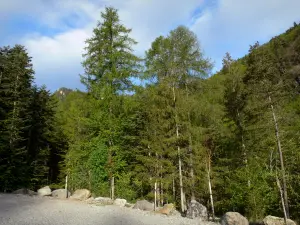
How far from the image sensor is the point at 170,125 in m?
19.0

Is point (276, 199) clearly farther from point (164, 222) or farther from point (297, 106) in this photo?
point (297, 106)

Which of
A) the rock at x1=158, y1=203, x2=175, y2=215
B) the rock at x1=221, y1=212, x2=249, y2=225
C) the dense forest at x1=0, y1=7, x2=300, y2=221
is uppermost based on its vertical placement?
the dense forest at x1=0, y1=7, x2=300, y2=221

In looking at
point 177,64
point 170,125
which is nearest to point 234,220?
point 170,125

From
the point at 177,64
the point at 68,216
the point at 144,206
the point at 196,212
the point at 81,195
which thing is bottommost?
the point at 196,212

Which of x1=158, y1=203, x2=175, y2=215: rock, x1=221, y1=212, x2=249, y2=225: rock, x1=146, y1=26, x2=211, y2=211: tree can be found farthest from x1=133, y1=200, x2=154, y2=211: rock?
x1=221, y1=212, x2=249, y2=225: rock

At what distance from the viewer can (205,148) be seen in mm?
19281

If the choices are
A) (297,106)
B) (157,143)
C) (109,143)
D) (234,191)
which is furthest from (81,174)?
(297,106)

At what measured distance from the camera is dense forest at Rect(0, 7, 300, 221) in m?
17.9

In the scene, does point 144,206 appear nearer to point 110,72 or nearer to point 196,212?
point 196,212

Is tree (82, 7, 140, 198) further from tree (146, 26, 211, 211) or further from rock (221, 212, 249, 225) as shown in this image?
rock (221, 212, 249, 225)

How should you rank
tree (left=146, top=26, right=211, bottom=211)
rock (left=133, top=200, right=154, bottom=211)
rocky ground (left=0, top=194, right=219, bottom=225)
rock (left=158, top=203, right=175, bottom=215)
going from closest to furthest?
1. rocky ground (left=0, top=194, right=219, bottom=225)
2. rock (left=158, top=203, right=175, bottom=215)
3. rock (left=133, top=200, right=154, bottom=211)
4. tree (left=146, top=26, right=211, bottom=211)

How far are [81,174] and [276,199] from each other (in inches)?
555

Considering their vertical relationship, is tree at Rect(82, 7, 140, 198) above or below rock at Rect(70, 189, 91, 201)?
above

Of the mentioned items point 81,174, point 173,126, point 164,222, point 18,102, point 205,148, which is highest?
point 18,102
